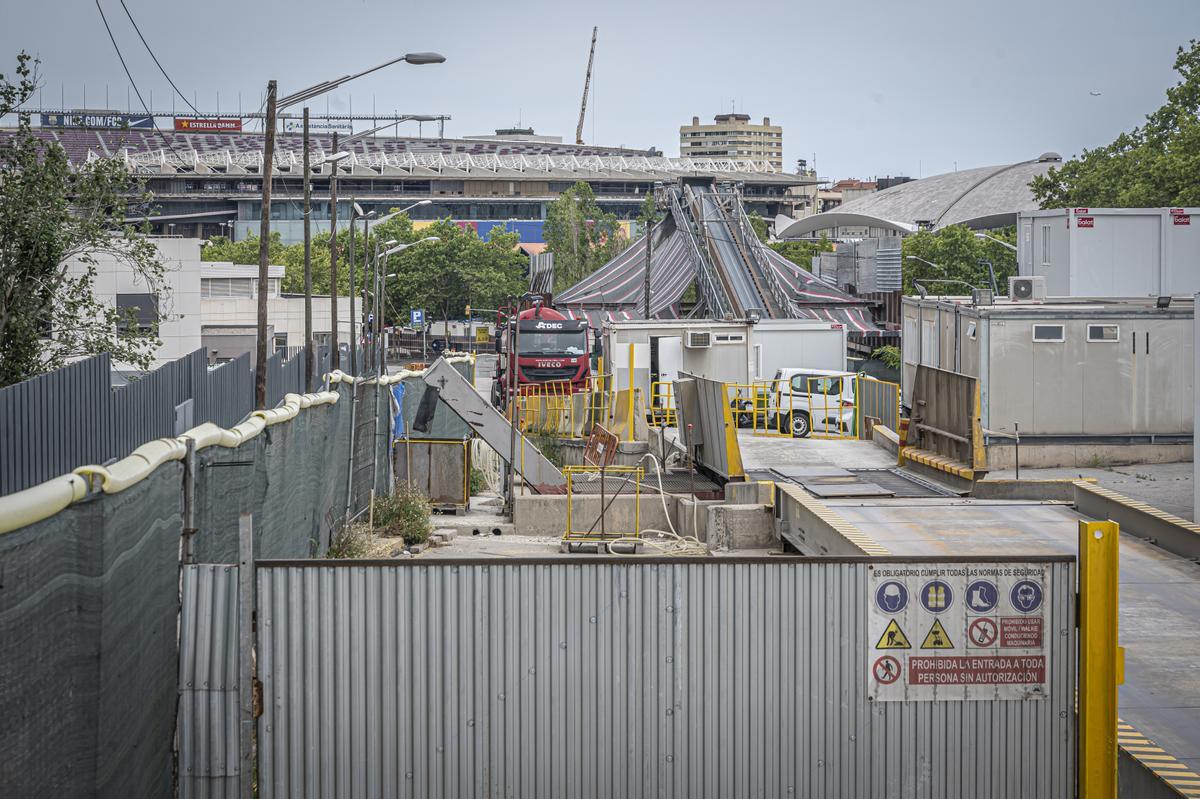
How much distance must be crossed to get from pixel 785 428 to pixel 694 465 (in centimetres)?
739

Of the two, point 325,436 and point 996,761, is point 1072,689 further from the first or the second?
point 325,436

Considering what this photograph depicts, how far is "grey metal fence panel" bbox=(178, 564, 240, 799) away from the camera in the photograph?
768cm

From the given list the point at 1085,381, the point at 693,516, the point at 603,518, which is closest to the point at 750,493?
the point at 693,516

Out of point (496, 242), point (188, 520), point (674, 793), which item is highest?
point (496, 242)

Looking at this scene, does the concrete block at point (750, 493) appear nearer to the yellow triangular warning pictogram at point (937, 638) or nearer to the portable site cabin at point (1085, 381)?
the portable site cabin at point (1085, 381)

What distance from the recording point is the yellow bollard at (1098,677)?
7.91m

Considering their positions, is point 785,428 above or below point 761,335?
below

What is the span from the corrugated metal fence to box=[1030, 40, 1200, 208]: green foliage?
44.4 metres

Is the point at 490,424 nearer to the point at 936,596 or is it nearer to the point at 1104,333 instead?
the point at 1104,333

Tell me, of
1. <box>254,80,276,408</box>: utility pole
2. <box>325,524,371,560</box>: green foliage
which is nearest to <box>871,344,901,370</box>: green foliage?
<box>254,80,276,408</box>: utility pole

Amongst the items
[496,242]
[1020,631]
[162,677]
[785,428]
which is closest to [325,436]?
[162,677]

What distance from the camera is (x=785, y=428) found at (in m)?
34.3

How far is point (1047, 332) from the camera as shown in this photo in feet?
75.7

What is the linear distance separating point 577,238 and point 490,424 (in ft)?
279
